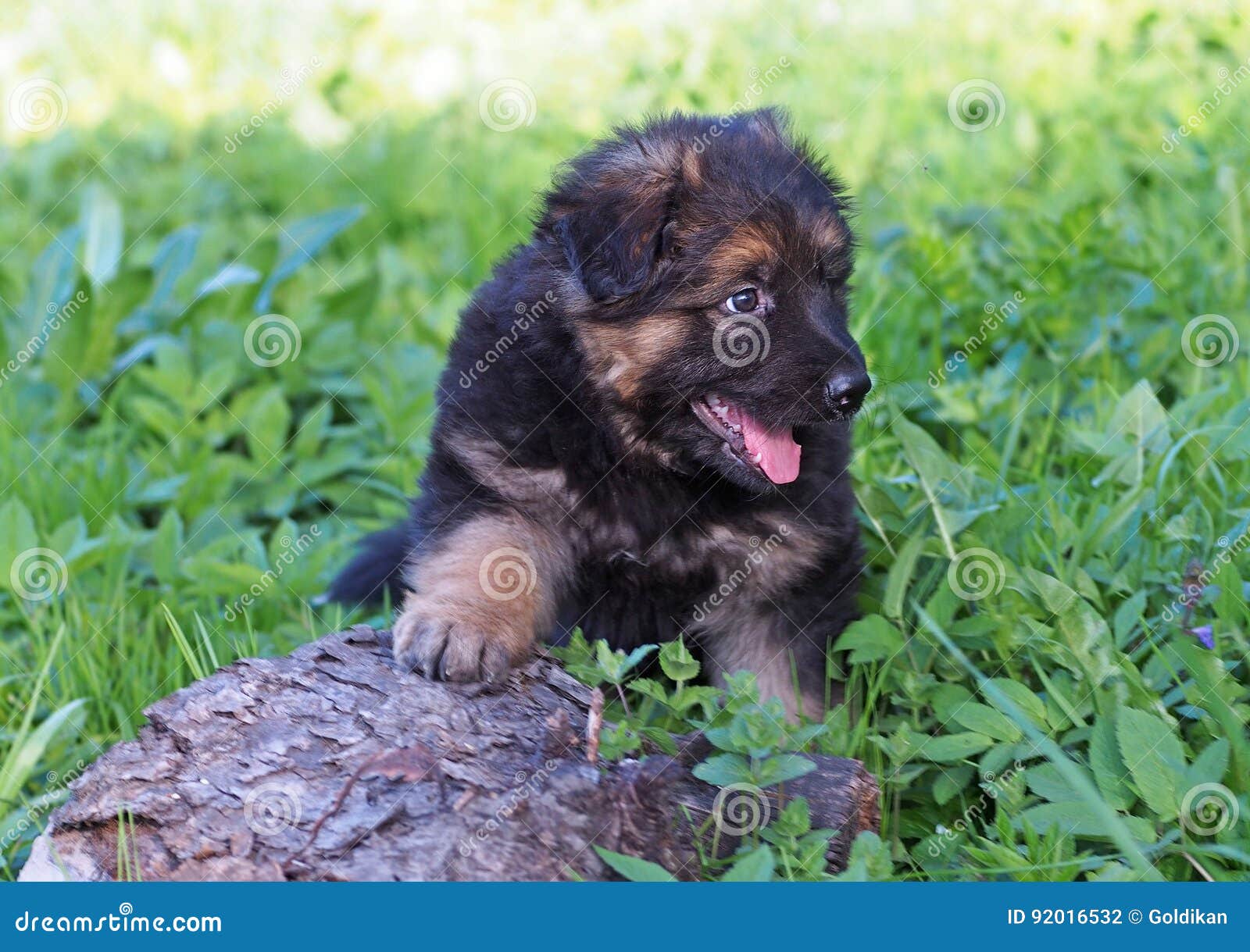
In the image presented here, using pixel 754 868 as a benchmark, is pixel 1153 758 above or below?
above

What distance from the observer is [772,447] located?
3.01 m

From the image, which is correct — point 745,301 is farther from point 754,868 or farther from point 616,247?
point 754,868

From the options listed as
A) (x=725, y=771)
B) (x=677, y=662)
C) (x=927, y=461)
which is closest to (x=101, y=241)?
(x=927, y=461)

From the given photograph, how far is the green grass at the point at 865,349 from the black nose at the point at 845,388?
0.51 metres

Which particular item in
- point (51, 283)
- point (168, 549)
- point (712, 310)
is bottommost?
point (168, 549)

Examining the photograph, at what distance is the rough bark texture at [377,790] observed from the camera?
2250 mm

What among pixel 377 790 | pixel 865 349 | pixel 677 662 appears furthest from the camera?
pixel 865 349

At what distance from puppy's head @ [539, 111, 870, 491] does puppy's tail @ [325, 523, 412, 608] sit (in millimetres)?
912

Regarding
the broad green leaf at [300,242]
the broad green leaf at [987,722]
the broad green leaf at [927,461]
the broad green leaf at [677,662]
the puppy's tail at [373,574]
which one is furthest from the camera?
the broad green leaf at [300,242]

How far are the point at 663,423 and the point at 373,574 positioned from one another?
1072mm

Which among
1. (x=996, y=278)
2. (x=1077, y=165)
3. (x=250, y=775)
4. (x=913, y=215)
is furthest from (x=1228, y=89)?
(x=250, y=775)

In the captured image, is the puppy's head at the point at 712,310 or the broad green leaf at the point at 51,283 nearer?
the puppy's head at the point at 712,310

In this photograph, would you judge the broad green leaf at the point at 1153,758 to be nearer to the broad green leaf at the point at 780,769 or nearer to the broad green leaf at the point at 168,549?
the broad green leaf at the point at 780,769

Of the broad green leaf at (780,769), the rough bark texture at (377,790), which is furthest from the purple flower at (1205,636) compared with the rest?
the broad green leaf at (780,769)
